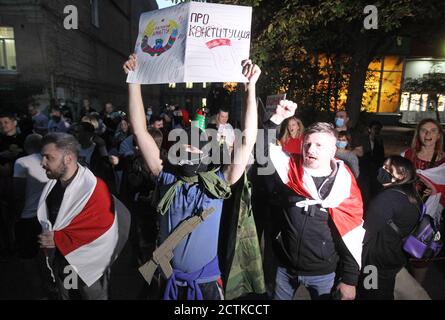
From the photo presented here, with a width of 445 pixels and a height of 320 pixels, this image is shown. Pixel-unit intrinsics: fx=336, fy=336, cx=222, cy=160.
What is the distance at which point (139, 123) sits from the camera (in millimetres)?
2334

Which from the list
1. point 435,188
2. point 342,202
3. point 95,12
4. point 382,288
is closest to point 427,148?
point 435,188

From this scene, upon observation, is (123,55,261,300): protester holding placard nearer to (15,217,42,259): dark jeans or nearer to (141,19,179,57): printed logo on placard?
(141,19,179,57): printed logo on placard

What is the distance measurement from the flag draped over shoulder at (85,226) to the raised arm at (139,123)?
63 centimetres

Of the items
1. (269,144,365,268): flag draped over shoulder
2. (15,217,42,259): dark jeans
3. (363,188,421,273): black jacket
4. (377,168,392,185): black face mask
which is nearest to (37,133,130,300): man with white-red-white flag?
(15,217,42,259): dark jeans

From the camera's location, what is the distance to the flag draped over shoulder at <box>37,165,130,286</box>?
2596 millimetres

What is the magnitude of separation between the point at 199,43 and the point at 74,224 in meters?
1.66

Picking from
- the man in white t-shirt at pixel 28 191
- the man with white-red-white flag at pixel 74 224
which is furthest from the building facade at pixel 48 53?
the man with white-red-white flag at pixel 74 224

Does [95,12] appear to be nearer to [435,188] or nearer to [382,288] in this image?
[435,188]

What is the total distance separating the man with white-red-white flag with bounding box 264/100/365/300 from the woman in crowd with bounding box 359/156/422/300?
25 cm

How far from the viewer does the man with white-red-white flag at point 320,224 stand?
7.74 ft

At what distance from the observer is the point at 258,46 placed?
7.18 metres

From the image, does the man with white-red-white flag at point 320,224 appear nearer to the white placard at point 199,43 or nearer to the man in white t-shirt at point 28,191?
the white placard at point 199,43

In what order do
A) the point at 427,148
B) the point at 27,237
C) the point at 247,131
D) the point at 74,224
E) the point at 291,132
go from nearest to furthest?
the point at 247,131, the point at 74,224, the point at 27,237, the point at 427,148, the point at 291,132

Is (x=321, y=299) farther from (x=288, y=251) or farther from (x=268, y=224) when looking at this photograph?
(x=268, y=224)
